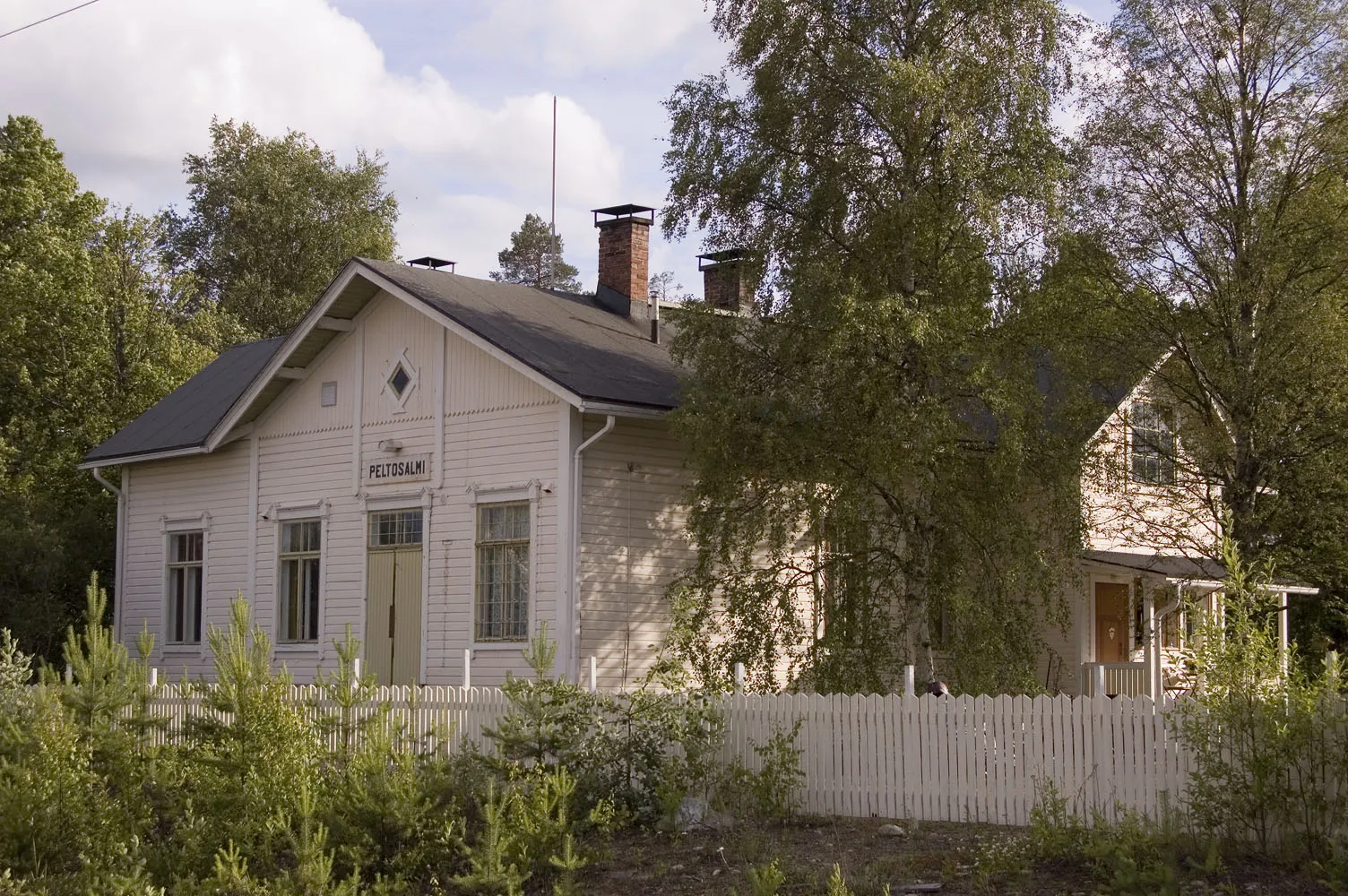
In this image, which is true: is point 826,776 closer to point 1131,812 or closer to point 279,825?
point 1131,812

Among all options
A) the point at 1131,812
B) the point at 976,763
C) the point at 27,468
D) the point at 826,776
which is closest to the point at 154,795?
the point at 826,776

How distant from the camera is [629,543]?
18.1 metres

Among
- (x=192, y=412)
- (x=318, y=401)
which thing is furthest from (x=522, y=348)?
(x=192, y=412)

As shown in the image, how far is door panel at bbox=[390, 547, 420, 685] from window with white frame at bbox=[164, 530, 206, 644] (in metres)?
5.07

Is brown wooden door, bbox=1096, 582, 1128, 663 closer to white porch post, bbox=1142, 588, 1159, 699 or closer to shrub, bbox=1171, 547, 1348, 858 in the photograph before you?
white porch post, bbox=1142, 588, 1159, 699

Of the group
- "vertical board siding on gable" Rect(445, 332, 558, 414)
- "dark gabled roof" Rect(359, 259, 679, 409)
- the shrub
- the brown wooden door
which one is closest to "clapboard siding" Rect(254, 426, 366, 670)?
"vertical board siding on gable" Rect(445, 332, 558, 414)

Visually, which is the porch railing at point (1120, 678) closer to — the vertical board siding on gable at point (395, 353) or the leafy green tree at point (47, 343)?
the vertical board siding on gable at point (395, 353)

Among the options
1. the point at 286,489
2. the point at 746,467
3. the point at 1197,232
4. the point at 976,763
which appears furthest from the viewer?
the point at 286,489

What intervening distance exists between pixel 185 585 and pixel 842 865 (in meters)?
16.0

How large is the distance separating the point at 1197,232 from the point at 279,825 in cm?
1429

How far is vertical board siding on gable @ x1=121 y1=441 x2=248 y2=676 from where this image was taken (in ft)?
73.3

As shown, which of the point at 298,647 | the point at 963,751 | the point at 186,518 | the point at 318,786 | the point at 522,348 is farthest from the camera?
the point at 186,518

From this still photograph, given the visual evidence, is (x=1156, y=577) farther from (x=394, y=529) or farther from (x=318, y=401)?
(x=318, y=401)

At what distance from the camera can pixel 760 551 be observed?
1948 centimetres
